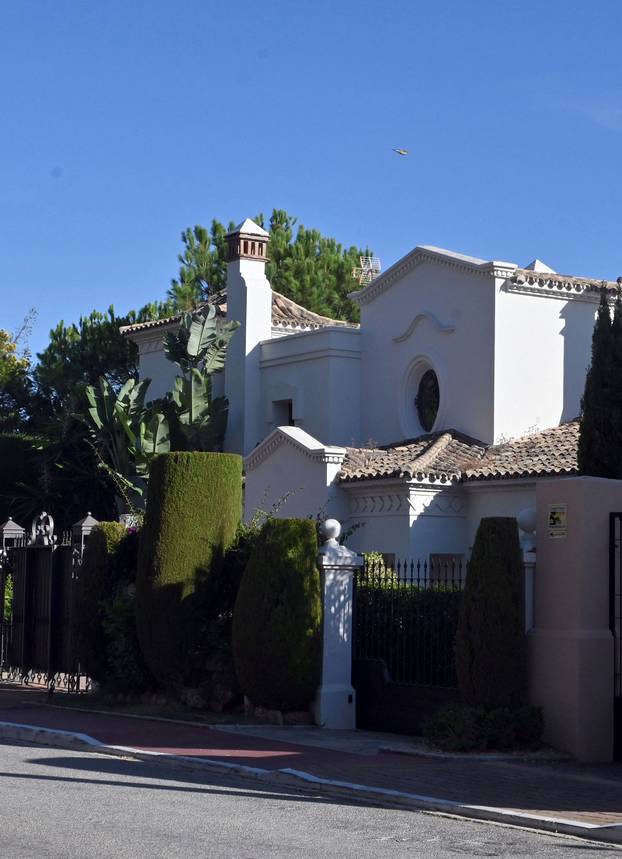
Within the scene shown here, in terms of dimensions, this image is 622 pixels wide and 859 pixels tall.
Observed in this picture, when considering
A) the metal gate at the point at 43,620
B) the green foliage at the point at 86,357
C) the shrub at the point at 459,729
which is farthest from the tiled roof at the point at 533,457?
the green foliage at the point at 86,357

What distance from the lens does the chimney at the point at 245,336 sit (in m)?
34.4

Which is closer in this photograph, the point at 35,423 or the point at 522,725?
the point at 522,725

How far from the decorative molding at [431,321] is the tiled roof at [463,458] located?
2.37 m

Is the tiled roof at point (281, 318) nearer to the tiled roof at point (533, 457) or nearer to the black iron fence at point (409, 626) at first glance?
the tiled roof at point (533, 457)

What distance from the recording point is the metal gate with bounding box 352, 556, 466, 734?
1480 cm

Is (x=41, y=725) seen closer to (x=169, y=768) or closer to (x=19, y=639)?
(x=169, y=768)

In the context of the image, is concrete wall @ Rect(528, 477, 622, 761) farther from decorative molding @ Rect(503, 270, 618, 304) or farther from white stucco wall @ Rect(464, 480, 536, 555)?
decorative molding @ Rect(503, 270, 618, 304)

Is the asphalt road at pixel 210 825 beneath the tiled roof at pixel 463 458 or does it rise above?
beneath

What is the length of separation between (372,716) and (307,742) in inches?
68.7

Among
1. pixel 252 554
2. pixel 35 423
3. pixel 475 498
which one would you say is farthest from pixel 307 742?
pixel 35 423

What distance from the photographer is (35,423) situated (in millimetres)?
52625

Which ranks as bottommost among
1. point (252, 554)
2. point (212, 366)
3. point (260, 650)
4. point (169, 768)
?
point (169, 768)

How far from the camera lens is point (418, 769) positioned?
12062 millimetres

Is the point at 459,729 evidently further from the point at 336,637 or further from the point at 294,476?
the point at 294,476
